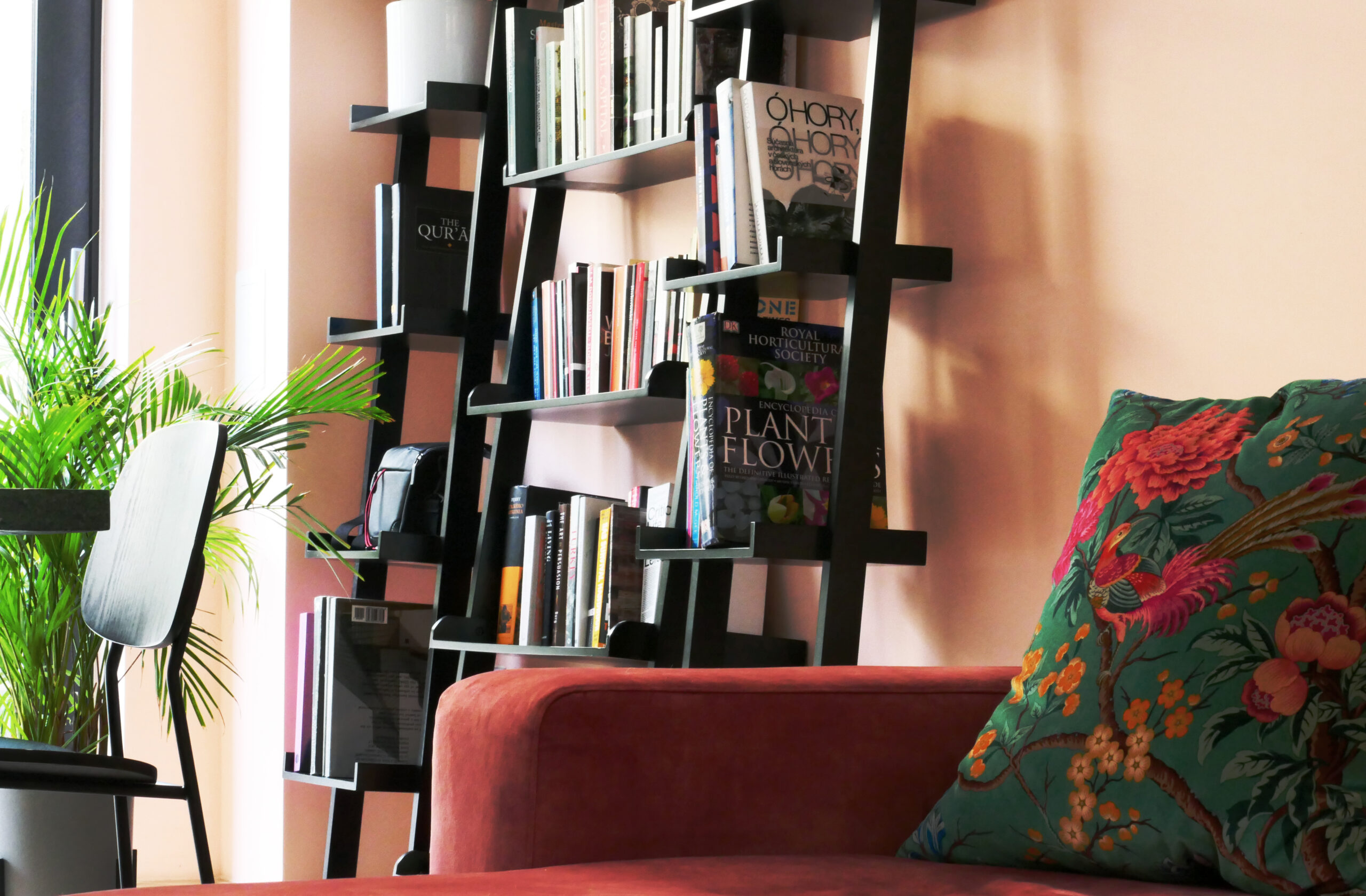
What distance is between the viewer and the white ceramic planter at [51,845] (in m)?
2.27

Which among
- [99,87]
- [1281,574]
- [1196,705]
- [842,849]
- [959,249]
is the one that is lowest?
[842,849]

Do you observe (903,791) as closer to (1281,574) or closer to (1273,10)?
(1281,574)

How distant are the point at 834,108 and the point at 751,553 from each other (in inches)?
27.3

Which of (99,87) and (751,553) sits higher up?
(99,87)

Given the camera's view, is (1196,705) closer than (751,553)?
Yes

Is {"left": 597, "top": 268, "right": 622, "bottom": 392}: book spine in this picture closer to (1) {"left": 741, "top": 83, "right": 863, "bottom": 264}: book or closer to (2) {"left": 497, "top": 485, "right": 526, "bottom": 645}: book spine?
(2) {"left": 497, "top": 485, "right": 526, "bottom": 645}: book spine

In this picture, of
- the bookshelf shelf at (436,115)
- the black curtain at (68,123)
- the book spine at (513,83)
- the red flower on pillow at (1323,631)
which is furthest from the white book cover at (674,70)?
the black curtain at (68,123)

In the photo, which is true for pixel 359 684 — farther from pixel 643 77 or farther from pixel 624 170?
pixel 643 77

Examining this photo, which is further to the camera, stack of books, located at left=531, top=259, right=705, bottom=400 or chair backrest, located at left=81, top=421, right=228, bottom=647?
stack of books, located at left=531, top=259, right=705, bottom=400

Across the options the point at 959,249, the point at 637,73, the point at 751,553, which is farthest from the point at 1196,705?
the point at 637,73

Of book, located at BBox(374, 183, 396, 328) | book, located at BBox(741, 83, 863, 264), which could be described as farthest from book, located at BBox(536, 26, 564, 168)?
book, located at BBox(741, 83, 863, 264)

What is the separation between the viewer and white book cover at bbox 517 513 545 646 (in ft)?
8.68

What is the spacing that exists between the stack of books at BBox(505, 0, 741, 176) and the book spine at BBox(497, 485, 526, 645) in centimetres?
65

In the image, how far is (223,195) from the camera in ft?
11.7
